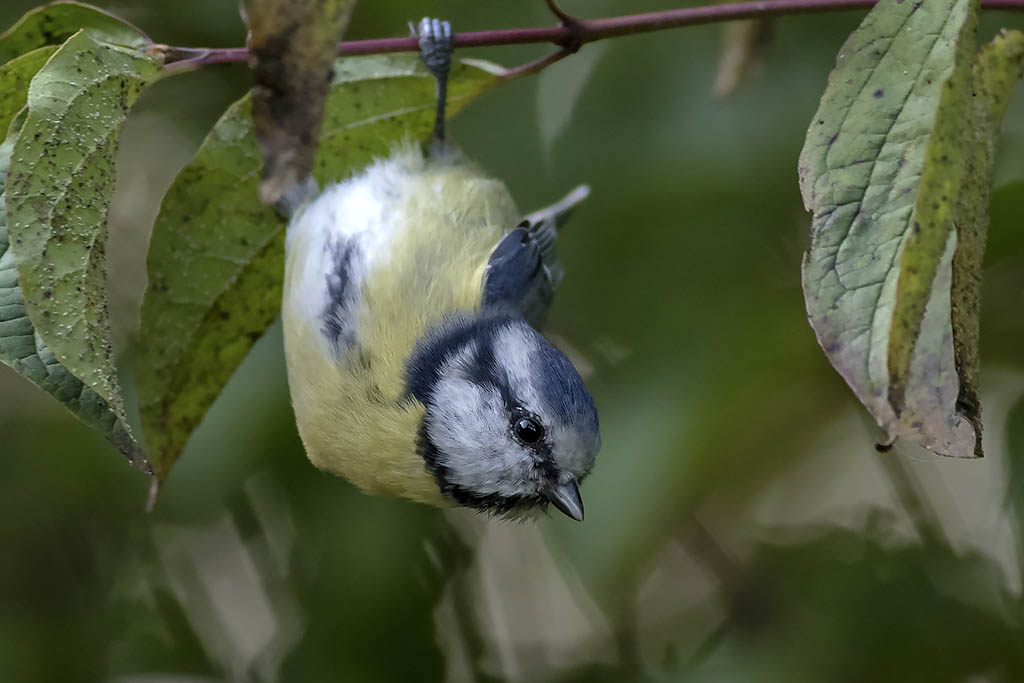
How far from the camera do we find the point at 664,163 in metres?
1.45

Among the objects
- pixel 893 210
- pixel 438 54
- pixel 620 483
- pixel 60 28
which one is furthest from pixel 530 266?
pixel 893 210

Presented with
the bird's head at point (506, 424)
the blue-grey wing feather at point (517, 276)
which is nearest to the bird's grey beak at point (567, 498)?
the bird's head at point (506, 424)

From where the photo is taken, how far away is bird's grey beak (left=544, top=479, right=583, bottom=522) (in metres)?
1.25

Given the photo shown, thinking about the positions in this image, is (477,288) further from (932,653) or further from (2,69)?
(932,653)

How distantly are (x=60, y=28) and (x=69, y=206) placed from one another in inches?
9.7

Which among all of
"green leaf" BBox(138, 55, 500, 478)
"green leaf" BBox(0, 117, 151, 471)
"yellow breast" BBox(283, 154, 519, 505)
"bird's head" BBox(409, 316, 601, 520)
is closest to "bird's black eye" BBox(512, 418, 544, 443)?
"bird's head" BBox(409, 316, 601, 520)

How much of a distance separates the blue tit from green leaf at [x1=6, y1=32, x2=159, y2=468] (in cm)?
44

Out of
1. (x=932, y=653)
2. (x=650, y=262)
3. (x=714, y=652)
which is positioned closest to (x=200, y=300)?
(x=650, y=262)

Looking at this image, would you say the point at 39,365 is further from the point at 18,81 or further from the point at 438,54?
the point at 438,54

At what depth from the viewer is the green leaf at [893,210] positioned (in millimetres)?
612

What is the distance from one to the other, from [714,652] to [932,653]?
0.29 meters

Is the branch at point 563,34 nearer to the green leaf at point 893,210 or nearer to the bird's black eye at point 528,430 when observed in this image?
the green leaf at point 893,210

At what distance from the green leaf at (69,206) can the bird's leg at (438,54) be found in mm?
293

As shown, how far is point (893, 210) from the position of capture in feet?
2.22
